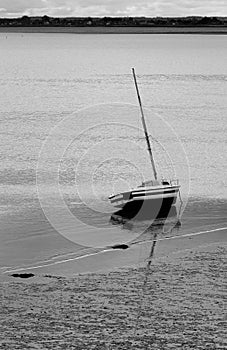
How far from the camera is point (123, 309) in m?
21.4

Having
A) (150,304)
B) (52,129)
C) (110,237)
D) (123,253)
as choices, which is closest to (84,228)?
(110,237)

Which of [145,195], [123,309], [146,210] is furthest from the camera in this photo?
[145,195]

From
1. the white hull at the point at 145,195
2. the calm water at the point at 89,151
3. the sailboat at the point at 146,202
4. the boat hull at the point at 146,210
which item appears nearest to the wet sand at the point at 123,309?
the calm water at the point at 89,151

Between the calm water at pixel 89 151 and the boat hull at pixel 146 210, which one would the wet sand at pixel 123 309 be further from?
the boat hull at pixel 146 210

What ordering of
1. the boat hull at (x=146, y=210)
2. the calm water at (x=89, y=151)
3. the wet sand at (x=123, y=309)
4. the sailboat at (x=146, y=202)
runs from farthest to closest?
the sailboat at (x=146, y=202) < the boat hull at (x=146, y=210) < the calm water at (x=89, y=151) < the wet sand at (x=123, y=309)

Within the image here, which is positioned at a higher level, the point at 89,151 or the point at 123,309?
the point at 123,309

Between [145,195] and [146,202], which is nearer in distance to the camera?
[146,202]

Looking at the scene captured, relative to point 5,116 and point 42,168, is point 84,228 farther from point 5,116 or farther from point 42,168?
point 5,116

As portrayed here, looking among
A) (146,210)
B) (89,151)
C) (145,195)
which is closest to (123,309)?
(146,210)

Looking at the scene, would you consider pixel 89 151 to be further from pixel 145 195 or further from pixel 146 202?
pixel 146 202

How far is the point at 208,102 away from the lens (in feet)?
255

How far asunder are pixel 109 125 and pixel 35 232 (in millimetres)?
28425

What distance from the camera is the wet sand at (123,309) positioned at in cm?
1936

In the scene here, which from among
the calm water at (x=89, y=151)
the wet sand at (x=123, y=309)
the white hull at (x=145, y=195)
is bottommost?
the calm water at (x=89, y=151)
